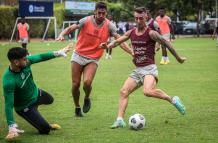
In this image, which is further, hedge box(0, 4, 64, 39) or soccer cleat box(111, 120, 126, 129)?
hedge box(0, 4, 64, 39)

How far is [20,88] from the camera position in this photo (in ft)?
31.2

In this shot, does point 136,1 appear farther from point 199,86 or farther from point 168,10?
point 199,86

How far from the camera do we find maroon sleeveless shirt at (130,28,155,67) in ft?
34.2

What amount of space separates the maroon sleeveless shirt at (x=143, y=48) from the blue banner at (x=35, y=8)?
1668 inches

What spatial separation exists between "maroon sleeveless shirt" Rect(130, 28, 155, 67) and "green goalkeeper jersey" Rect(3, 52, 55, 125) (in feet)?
5.76

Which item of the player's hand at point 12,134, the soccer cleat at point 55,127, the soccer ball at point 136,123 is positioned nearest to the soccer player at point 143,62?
the soccer ball at point 136,123

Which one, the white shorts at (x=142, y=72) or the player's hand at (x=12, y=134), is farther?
the white shorts at (x=142, y=72)

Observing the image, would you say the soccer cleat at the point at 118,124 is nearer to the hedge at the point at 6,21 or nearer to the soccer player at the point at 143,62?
the soccer player at the point at 143,62

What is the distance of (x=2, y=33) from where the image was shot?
55312mm

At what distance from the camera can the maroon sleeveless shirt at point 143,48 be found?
10.4m

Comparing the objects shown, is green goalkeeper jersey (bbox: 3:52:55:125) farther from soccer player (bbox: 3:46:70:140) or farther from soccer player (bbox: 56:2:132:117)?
soccer player (bbox: 56:2:132:117)

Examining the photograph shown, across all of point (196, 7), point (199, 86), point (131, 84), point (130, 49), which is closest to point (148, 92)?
point (131, 84)

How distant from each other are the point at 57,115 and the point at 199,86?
19.8 ft

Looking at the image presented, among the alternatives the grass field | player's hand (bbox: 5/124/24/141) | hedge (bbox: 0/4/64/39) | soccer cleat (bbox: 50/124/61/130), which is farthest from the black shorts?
hedge (bbox: 0/4/64/39)
